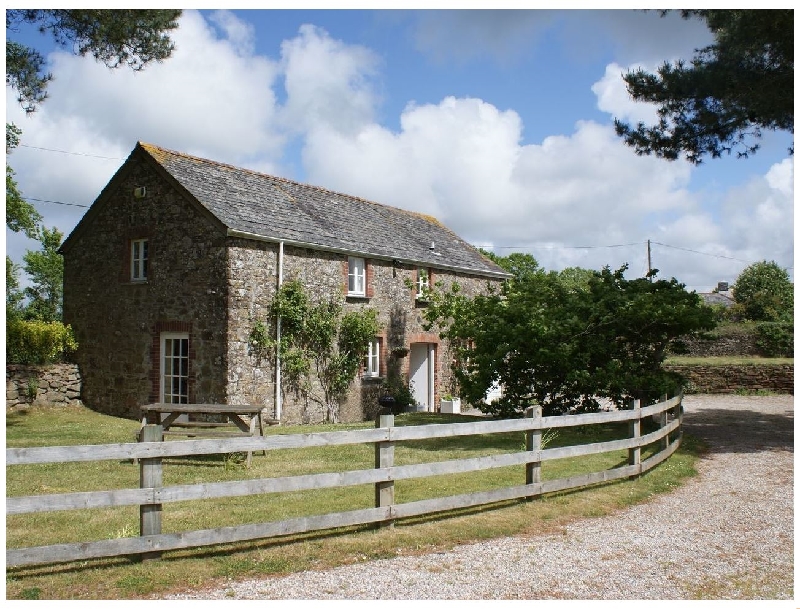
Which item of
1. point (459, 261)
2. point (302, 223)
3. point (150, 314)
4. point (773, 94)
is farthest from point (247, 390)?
point (773, 94)

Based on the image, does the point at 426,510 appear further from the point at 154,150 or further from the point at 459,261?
the point at 459,261

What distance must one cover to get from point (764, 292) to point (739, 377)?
923 inches

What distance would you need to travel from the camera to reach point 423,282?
2342 cm

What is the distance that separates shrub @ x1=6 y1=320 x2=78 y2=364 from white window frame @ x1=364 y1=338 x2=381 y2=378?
28.6 ft

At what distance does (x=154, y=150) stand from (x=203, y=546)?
15467 millimetres

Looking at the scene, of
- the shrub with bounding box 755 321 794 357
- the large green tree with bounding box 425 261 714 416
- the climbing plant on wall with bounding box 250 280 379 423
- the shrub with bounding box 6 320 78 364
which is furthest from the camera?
the shrub with bounding box 755 321 794 357

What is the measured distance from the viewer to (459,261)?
Result: 25.8 m

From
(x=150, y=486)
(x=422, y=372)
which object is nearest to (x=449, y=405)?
(x=422, y=372)

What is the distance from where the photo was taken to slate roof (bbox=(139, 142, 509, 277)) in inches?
730

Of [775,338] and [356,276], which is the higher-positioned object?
[356,276]

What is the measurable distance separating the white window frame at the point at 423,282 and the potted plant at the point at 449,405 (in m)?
3.51

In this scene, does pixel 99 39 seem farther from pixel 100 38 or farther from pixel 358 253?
pixel 358 253

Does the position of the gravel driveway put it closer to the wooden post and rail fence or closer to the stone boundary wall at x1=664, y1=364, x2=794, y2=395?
the wooden post and rail fence

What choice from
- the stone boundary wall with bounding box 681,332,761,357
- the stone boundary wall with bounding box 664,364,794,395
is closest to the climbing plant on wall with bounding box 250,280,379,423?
the stone boundary wall with bounding box 664,364,794,395
